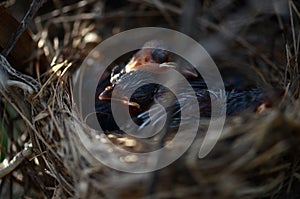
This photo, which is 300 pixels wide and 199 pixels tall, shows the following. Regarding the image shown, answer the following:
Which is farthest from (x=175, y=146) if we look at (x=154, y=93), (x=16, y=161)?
(x=16, y=161)

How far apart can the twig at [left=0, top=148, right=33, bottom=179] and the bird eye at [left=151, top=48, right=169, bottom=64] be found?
0.40 meters

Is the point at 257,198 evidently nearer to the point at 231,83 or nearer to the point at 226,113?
the point at 226,113

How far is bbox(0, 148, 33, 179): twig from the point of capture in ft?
4.38

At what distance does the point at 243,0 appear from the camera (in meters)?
1.98

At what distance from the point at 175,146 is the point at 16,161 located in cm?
49

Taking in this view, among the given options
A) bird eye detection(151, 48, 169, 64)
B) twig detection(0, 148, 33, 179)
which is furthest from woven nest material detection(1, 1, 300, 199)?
bird eye detection(151, 48, 169, 64)

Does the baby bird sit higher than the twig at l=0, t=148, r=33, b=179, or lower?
higher

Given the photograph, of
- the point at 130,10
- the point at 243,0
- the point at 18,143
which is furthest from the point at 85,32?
the point at 243,0

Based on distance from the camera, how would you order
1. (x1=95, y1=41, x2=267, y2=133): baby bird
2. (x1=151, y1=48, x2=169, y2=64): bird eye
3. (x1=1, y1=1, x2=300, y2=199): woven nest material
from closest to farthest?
(x1=1, y1=1, x2=300, y2=199): woven nest material, (x1=95, y1=41, x2=267, y2=133): baby bird, (x1=151, y1=48, x2=169, y2=64): bird eye

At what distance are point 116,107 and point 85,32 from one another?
0.50m

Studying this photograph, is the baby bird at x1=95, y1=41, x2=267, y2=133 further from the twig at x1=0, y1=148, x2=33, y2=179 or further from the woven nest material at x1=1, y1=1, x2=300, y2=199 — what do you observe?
the twig at x1=0, y1=148, x2=33, y2=179

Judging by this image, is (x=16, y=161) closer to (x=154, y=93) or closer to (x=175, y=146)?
(x=154, y=93)

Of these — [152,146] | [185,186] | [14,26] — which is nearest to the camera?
[185,186]

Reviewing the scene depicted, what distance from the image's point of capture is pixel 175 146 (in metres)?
1.03
